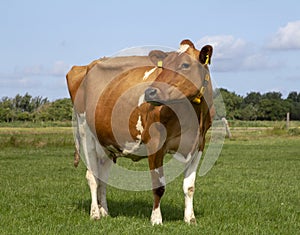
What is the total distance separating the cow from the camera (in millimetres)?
6914

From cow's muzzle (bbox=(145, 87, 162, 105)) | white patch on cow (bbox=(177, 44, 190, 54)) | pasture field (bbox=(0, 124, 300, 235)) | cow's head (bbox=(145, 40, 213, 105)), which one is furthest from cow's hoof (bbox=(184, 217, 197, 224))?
white patch on cow (bbox=(177, 44, 190, 54))

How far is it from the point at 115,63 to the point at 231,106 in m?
94.5

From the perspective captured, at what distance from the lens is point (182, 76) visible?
6.84 m

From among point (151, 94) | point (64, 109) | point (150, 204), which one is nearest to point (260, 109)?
point (64, 109)

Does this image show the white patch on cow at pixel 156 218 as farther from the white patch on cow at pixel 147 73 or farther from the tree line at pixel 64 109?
the tree line at pixel 64 109

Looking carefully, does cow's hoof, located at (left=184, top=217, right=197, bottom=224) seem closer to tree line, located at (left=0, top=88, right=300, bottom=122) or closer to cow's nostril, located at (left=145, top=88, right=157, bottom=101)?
cow's nostril, located at (left=145, top=88, right=157, bottom=101)

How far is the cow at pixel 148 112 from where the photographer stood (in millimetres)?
6914

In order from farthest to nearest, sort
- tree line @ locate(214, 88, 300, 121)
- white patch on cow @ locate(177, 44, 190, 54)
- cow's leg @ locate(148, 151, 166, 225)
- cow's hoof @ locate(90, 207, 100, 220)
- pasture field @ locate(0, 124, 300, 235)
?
tree line @ locate(214, 88, 300, 121)
cow's hoof @ locate(90, 207, 100, 220)
cow's leg @ locate(148, 151, 166, 225)
pasture field @ locate(0, 124, 300, 235)
white patch on cow @ locate(177, 44, 190, 54)

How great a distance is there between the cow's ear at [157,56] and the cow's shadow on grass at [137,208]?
2315 millimetres

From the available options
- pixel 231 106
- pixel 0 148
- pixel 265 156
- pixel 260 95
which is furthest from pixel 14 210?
pixel 260 95

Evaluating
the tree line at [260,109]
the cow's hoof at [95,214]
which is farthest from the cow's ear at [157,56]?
the tree line at [260,109]

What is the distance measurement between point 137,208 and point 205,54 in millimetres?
3319

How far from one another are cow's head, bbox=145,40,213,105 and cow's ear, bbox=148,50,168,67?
4.8 inches

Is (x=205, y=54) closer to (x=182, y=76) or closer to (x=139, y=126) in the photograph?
(x=182, y=76)
